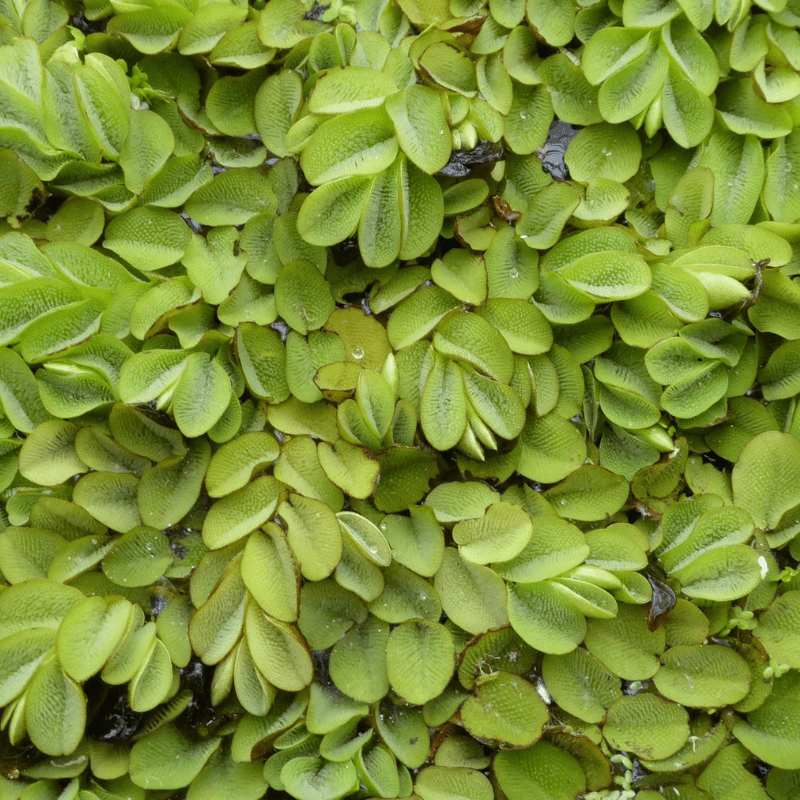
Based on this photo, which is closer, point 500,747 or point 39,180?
point 500,747

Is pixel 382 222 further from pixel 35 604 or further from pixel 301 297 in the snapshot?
pixel 35 604

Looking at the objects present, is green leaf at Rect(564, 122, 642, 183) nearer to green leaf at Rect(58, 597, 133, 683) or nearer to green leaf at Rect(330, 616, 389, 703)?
green leaf at Rect(330, 616, 389, 703)

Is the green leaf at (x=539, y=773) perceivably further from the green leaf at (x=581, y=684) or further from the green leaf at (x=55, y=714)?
the green leaf at (x=55, y=714)

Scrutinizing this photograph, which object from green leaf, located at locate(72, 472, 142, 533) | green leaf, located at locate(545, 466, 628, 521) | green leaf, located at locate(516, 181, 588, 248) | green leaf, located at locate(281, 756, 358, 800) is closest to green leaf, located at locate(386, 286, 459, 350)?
green leaf, located at locate(516, 181, 588, 248)

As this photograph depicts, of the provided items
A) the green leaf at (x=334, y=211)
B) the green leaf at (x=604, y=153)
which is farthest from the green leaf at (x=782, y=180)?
the green leaf at (x=334, y=211)

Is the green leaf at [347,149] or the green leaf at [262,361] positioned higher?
the green leaf at [347,149]

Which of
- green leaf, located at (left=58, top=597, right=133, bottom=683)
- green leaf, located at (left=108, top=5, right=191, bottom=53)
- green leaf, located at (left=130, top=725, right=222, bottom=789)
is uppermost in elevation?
green leaf, located at (left=108, top=5, right=191, bottom=53)

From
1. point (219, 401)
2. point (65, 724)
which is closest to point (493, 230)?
point (219, 401)

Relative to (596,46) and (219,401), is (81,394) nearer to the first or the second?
(219,401)

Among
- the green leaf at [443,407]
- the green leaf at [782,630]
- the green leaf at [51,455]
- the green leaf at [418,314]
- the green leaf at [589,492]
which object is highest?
the green leaf at [418,314]
